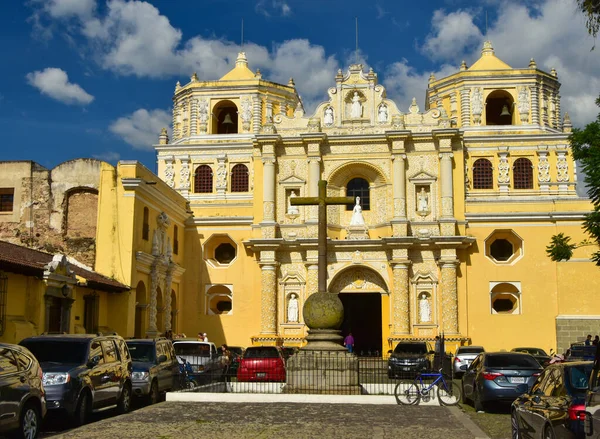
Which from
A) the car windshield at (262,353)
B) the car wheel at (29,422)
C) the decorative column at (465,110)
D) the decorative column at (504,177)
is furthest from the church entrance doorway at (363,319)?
the car wheel at (29,422)

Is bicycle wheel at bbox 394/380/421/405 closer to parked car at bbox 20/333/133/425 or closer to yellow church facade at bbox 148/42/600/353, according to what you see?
parked car at bbox 20/333/133/425

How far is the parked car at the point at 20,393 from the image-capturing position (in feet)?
35.9

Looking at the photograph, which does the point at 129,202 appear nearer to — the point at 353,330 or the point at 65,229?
the point at 65,229

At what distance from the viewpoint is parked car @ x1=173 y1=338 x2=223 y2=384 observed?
72.5ft

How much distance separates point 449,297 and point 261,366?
53.0 feet

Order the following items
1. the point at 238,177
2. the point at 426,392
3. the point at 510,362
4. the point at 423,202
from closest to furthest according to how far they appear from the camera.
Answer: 1. the point at 510,362
2. the point at 426,392
3. the point at 423,202
4. the point at 238,177

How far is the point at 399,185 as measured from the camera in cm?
3806

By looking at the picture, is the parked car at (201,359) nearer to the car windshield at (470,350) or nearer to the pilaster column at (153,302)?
the pilaster column at (153,302)

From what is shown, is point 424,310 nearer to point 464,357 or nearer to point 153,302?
point 464,357

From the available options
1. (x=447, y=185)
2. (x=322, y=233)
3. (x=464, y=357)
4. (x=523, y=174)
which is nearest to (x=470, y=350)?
(x=464, y=357)

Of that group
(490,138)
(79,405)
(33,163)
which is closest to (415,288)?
(490,138)

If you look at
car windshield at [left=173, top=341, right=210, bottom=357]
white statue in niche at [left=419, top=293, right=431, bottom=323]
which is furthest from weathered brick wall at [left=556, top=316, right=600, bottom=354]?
car windshield at [left=173, top=341, right=210, bottom=357]

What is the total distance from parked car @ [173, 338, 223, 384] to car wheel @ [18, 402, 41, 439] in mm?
9929

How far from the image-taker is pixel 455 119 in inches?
1594
